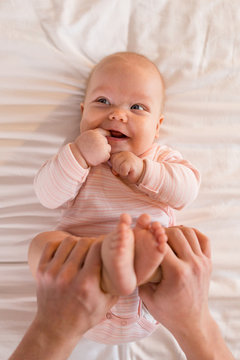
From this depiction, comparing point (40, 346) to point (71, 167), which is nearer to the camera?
point (40, 346)

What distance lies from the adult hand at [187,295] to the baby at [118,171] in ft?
0.40

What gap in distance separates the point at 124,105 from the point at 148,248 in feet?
1.78

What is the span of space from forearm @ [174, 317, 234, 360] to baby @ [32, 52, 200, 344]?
13cm

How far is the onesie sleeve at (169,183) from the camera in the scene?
1.09 meters

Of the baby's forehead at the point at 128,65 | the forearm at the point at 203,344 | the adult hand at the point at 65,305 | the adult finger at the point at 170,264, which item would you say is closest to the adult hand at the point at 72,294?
the adult hand at the point at 65,305

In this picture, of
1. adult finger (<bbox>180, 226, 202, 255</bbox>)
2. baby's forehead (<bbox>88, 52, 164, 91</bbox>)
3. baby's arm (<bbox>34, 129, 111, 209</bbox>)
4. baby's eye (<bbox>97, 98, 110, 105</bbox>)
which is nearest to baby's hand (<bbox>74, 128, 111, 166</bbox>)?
baby's arm (<bbox>34, 129, 111, 209</bbox>)

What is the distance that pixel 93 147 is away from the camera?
107 cm

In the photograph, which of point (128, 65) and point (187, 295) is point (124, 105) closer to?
point (128, 65)

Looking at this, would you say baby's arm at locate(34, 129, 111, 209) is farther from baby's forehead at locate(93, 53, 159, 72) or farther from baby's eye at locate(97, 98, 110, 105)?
baby's forehead at locate(93, 53, 159, 72)

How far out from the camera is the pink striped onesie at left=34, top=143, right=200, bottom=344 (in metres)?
1.08

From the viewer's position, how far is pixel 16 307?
1233 millimetres

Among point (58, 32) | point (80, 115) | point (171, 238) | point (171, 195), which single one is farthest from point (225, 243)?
point (58, 32)

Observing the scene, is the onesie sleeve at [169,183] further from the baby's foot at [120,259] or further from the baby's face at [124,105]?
the baby's foot at [120,259]

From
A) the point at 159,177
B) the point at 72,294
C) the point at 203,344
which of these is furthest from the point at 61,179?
the point at 203,344
